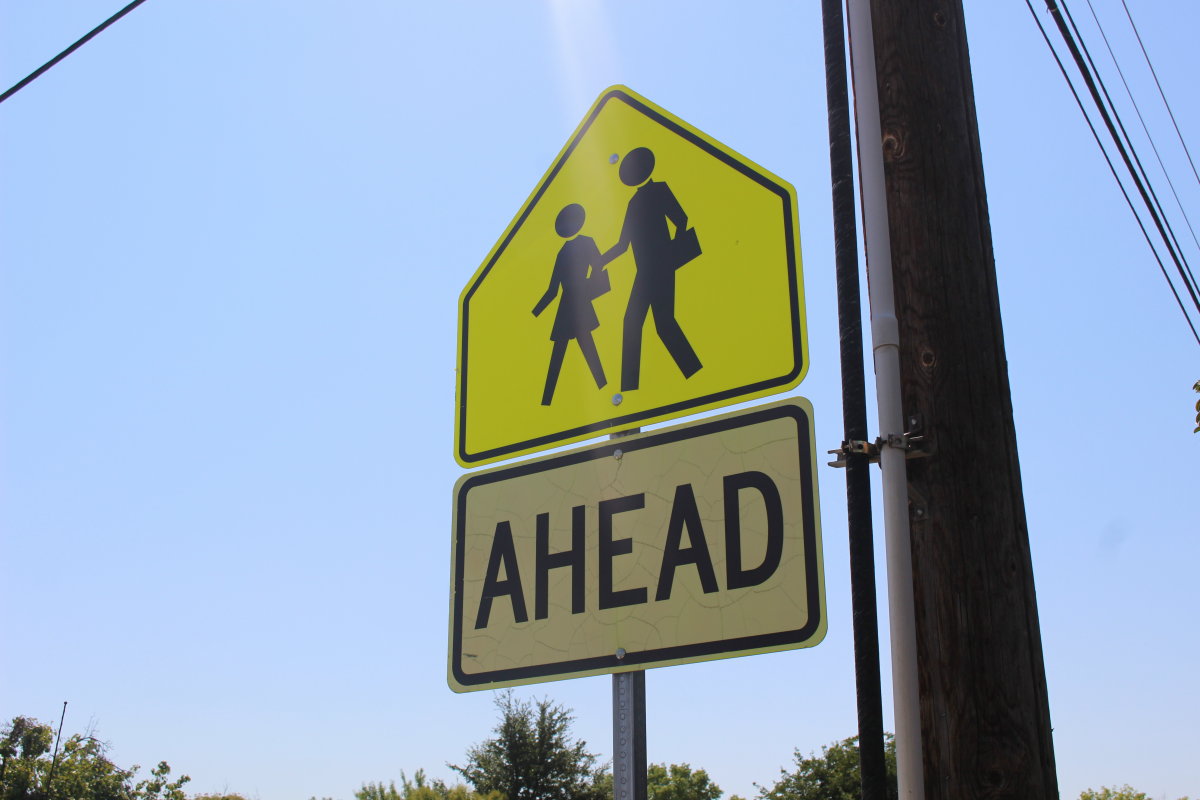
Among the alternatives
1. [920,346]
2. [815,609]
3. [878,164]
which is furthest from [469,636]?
[878,164]

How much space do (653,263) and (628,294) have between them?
0.11m

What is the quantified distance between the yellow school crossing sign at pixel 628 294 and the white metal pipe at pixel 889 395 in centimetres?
43

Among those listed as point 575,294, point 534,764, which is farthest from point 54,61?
point 534,764

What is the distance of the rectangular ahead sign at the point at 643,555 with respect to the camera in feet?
7.93

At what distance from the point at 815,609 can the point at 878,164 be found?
1563 mm

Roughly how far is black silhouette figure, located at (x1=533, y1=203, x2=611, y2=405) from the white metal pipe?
772mm

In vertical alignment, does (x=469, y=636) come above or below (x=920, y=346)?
below

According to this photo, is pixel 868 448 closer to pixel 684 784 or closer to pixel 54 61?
pixel 54 61

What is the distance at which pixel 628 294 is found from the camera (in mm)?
2945

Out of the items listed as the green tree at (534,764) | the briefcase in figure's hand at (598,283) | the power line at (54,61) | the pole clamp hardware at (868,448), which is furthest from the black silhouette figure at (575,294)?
the green tree at (534,764)

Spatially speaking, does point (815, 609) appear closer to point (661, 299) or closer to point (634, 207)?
point (661, 299)

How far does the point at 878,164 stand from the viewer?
10.8 feet

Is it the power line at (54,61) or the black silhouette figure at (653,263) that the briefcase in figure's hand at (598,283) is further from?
the power line at (54,61)

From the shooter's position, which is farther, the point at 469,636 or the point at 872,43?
the point at 872,43
